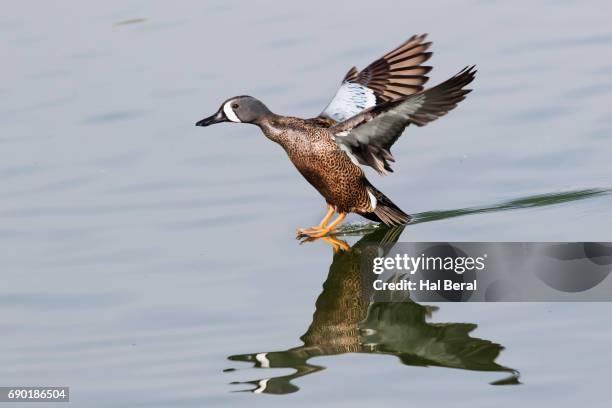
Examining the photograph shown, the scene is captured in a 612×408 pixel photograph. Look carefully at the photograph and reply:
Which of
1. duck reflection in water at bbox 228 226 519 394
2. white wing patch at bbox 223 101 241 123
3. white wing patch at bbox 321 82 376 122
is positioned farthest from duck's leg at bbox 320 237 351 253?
white wing patch at bbox 223 101 241 123

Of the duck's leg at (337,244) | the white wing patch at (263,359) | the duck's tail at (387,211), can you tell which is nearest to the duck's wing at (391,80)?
the duck's tail at (387,211)

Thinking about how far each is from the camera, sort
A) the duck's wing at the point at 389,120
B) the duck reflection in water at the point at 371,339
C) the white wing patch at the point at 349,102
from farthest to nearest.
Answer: the white wing patch at the point at 349,102 < the duck's wing at the point at 389,120 < the duck reflection in water at the point at 371,339

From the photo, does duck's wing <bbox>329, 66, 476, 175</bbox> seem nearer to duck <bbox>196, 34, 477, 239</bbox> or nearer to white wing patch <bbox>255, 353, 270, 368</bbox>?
duck <bbox>196, 34, 477, 239</bbox>

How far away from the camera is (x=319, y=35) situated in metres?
12.8

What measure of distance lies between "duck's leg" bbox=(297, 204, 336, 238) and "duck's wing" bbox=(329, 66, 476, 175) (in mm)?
465

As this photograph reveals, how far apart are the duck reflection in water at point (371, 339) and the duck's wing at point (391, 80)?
1.93 m

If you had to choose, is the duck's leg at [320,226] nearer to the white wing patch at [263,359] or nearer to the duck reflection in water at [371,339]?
the duck reflection in water at [371,339]

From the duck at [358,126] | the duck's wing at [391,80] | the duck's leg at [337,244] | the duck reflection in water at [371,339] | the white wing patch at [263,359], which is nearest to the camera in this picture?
the duck reflection in water at [371,339]

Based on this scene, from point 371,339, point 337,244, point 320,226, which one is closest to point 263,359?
point 371,339

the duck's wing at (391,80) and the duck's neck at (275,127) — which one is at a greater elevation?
the duck's wing at (391,80)

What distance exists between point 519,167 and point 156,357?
3.69 meters

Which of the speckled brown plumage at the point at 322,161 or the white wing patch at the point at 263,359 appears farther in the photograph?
the speckled brown plumage at the point at 322,161

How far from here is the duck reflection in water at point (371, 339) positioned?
5.81 m

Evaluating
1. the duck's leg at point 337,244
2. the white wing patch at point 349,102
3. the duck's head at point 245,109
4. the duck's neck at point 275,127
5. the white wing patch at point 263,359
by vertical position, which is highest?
the white wing patch at point 349,102
